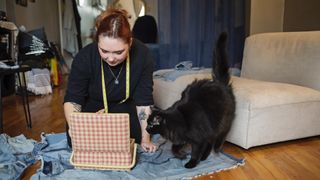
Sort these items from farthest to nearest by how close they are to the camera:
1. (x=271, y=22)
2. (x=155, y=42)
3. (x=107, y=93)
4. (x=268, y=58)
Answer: (x=271, y=22) < (x=155, y=42) < (x=268, y=58) < (x=107, y=93)

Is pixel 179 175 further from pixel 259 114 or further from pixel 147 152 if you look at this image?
pixel 259 114

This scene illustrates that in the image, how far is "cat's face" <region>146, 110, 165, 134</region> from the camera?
1437 mm

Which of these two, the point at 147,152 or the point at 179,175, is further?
the point at 147,152

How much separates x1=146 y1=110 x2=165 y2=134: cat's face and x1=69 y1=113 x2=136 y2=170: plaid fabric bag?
5.2 inches

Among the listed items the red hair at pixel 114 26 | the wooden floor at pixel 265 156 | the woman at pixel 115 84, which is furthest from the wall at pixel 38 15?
the red hair at pixel 114 26

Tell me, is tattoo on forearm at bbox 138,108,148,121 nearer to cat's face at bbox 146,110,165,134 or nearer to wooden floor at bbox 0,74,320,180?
cat's face at bbox 146,110,165,134

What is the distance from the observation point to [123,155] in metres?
1.43

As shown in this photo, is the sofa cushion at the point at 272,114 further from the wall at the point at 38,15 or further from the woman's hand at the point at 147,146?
the wall at the point at 38,15

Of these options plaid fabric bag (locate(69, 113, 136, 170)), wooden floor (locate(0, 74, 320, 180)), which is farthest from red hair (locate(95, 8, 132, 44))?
wooden floor (locate(0, 74, 320, 180))

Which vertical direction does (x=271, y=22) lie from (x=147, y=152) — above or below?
above

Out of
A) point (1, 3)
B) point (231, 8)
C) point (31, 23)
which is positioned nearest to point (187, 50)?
point (231, 8)

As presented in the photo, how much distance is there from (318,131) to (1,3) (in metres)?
3.41

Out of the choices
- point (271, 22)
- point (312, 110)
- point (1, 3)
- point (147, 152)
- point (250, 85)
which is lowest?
point (147, 152)

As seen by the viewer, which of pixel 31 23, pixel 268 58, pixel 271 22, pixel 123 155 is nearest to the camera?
pixel 123 155
